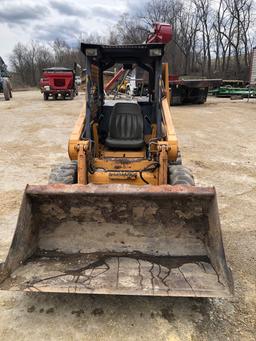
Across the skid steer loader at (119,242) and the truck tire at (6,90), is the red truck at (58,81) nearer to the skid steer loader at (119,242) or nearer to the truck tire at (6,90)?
the truck tire at (6,90)

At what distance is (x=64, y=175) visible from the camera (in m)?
4.18

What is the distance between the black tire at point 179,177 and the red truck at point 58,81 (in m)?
15.6

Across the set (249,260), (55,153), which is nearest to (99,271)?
(249,260)

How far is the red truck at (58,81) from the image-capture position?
1858 cm

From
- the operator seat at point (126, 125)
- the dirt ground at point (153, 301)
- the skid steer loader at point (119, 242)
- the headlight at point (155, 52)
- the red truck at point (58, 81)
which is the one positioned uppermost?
the headlight at point (155, 52)

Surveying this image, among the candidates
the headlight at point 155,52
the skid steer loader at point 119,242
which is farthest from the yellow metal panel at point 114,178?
the headlight at point 155,52

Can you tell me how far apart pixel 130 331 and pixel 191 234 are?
986 mm

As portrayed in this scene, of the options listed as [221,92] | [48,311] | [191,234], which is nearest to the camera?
[48,311]

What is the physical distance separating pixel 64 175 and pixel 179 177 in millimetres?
1350

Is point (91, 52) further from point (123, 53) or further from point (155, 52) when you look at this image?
point (155, 52)

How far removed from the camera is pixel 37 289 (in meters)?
2.56

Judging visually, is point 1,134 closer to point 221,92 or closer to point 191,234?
point 191,234

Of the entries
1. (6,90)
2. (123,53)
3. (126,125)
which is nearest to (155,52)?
(123,53)

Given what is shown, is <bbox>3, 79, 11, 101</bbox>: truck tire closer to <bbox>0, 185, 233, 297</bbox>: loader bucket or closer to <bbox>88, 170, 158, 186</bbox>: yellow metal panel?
<bbox>88, 170, 158, 186</bbox>: yellow metal panel
